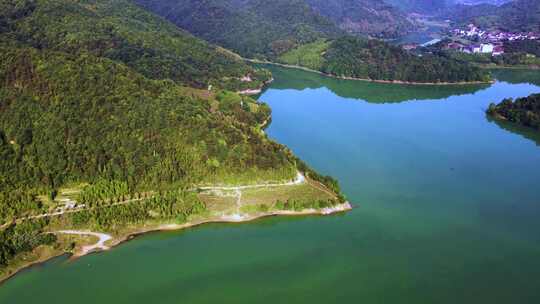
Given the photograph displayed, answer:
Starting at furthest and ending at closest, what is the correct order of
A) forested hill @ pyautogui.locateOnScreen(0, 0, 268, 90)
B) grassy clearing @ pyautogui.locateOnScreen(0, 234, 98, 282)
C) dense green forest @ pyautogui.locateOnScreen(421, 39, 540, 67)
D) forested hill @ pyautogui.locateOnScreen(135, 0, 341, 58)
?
forested hill @ pyautogui.locateOnScreen(135, 0, 341, 58) → dense green forest @ pyautogui.locateOnScreen(421, 39, 540, 67) → forested hill @ pyautogui.locateOnScreen(0, 0, 268, 90) → grassy clearing @ pyautogui.locateOnScreen(0, 234, 98, 282)

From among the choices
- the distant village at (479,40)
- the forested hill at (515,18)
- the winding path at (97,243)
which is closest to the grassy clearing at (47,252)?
the winding path at (97,243)

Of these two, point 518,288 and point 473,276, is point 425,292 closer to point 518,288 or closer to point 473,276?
point 473,276

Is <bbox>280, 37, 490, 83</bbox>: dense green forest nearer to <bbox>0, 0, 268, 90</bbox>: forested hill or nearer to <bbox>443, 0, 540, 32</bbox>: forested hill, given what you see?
<bbox>0, 0, 268, 90</bbox>: forested hill

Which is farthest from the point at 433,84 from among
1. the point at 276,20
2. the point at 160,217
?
the point at 160,217

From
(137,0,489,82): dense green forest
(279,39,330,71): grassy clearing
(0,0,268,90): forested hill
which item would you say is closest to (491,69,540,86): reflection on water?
(137,0,489,82): dense green forest

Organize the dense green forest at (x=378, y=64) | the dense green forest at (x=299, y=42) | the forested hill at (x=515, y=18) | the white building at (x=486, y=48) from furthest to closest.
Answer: the forested hill at (x=515, y=18), the white building at (x=486, y=48), the dense green forest at (x=299, y=42), the dense green forest at (x=378, y=64)

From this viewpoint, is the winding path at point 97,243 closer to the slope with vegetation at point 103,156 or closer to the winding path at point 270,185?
the slope with vegetation at point 103,156
